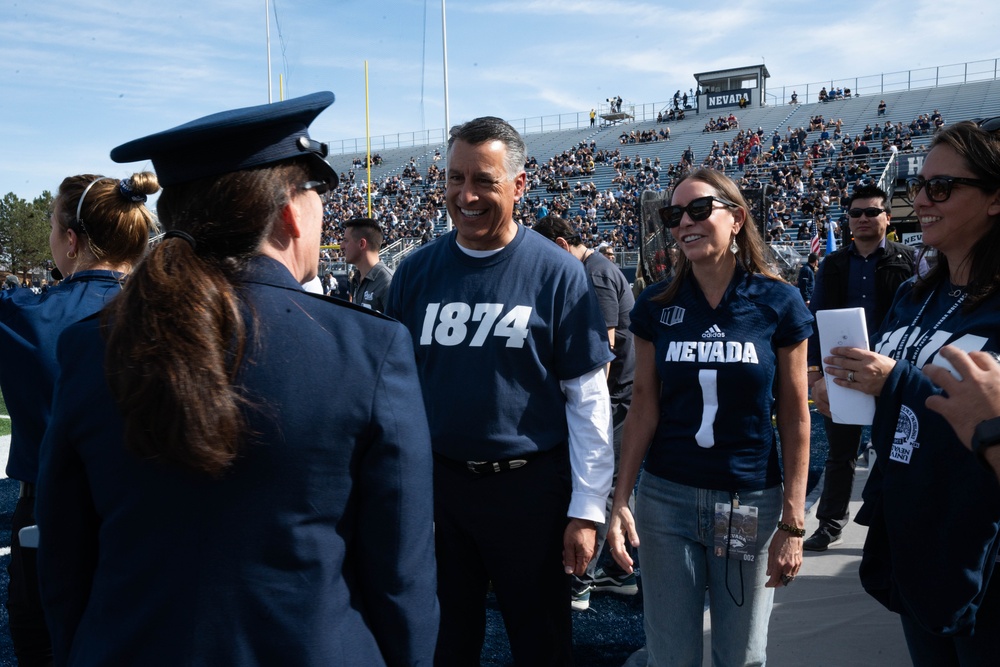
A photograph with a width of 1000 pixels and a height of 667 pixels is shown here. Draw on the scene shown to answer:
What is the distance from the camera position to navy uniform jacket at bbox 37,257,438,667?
109 cm

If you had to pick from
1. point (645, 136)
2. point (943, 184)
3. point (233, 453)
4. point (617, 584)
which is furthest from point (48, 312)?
point (645, 136)

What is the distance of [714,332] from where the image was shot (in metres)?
2.24

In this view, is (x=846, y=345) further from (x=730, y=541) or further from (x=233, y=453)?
(x=233, y=453)

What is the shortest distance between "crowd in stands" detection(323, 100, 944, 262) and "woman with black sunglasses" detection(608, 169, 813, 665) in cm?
1966

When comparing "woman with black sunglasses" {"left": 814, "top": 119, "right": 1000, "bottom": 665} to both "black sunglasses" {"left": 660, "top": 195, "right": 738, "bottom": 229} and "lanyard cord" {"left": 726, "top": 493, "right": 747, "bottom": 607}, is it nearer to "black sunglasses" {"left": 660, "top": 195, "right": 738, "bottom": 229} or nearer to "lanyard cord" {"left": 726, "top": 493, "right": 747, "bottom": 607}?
"lanyard cord" {"left": 726, "top": 493, "right": 747, "bottom": 607}

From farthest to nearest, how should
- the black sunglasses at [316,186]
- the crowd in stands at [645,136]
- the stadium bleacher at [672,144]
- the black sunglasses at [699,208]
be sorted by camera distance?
the crowd in stands at [645,136] → the stadium bleacher at [672,144] → the black sunglasses at [699,208] → the black sunglasses at [316,186]

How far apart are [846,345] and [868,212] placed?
3.40 m

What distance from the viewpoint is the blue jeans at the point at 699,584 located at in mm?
2172

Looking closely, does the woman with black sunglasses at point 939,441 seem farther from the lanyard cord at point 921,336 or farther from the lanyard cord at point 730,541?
the lanyard cord at point 730,541

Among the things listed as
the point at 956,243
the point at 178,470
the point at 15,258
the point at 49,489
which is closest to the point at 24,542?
the point at 49,489

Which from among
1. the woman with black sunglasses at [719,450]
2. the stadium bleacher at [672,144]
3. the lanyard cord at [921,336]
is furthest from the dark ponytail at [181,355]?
the stadium bleacher at [672,144]

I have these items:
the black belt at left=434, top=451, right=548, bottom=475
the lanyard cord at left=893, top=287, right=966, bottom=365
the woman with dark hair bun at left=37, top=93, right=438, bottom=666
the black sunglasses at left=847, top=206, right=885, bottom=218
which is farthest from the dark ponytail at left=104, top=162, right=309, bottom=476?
the black sunglasses at left=847, top=206, right=885, bottom=218

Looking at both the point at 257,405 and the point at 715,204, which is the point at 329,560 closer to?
the point at 257,405

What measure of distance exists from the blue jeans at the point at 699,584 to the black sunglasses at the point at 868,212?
315 cm
